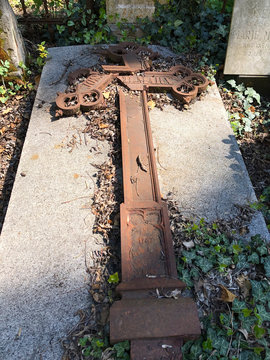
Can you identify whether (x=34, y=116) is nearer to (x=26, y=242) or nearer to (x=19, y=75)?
(x=19, y=75)

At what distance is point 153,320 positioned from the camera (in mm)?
1765

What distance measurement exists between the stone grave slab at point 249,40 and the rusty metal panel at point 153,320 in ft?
9.68

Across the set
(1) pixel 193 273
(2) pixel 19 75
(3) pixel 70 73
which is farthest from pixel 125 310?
(2) pixel 19 75

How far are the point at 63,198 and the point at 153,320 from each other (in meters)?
1.19

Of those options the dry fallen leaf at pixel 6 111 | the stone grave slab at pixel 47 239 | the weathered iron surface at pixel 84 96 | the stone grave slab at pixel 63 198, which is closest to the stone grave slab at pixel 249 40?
the stone grave slab at pixel 63 198

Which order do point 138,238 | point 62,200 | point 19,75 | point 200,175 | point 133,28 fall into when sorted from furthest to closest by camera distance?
point 133,28, point 19,75, point 200,175, point 62,200, point 138,238

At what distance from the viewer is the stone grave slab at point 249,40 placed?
3.39 meters

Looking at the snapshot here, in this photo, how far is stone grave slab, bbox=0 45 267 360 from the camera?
1.88 m

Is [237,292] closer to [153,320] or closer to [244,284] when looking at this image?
[244,284]

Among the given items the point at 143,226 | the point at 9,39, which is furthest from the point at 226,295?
the point at 9,39

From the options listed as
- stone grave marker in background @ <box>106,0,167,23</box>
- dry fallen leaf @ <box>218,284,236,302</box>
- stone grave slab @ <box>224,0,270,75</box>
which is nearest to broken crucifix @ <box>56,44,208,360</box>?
dry fallen leaf @ <box>218,284,236,302</box>

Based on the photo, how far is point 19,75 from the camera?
12.1ft

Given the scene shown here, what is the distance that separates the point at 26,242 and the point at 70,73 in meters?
2.04

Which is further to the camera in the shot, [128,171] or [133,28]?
[133,28]
